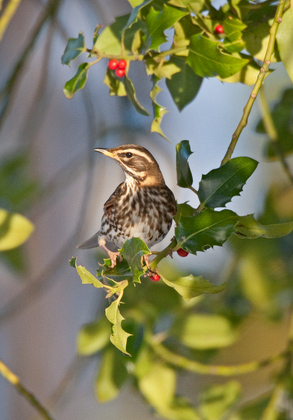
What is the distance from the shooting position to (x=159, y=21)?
92 cm

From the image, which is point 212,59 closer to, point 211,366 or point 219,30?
point 219,30

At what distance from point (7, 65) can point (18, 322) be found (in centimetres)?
133

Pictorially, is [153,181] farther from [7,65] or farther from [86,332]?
[7,65]

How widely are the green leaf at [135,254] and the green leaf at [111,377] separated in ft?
2.67

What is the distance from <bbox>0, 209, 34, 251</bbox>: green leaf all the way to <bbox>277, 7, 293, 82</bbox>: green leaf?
58 cm

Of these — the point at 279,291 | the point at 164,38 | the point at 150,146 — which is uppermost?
the point at 164,38

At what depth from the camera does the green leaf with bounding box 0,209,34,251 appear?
1.19 meters

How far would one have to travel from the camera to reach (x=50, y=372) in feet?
10.5

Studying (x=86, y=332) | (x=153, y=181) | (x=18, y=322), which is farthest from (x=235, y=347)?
(x=153, y=181)

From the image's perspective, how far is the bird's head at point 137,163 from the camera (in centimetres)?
130

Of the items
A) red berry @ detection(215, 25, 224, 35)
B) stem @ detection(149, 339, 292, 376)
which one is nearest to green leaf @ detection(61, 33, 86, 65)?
red berry @ detection(215, 25, 224, 35)

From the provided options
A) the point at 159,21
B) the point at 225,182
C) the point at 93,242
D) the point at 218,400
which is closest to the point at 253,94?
the point at 225,182

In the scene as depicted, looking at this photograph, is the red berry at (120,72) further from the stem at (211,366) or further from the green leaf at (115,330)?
the stem at (211,366)

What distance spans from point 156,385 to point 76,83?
87cm
